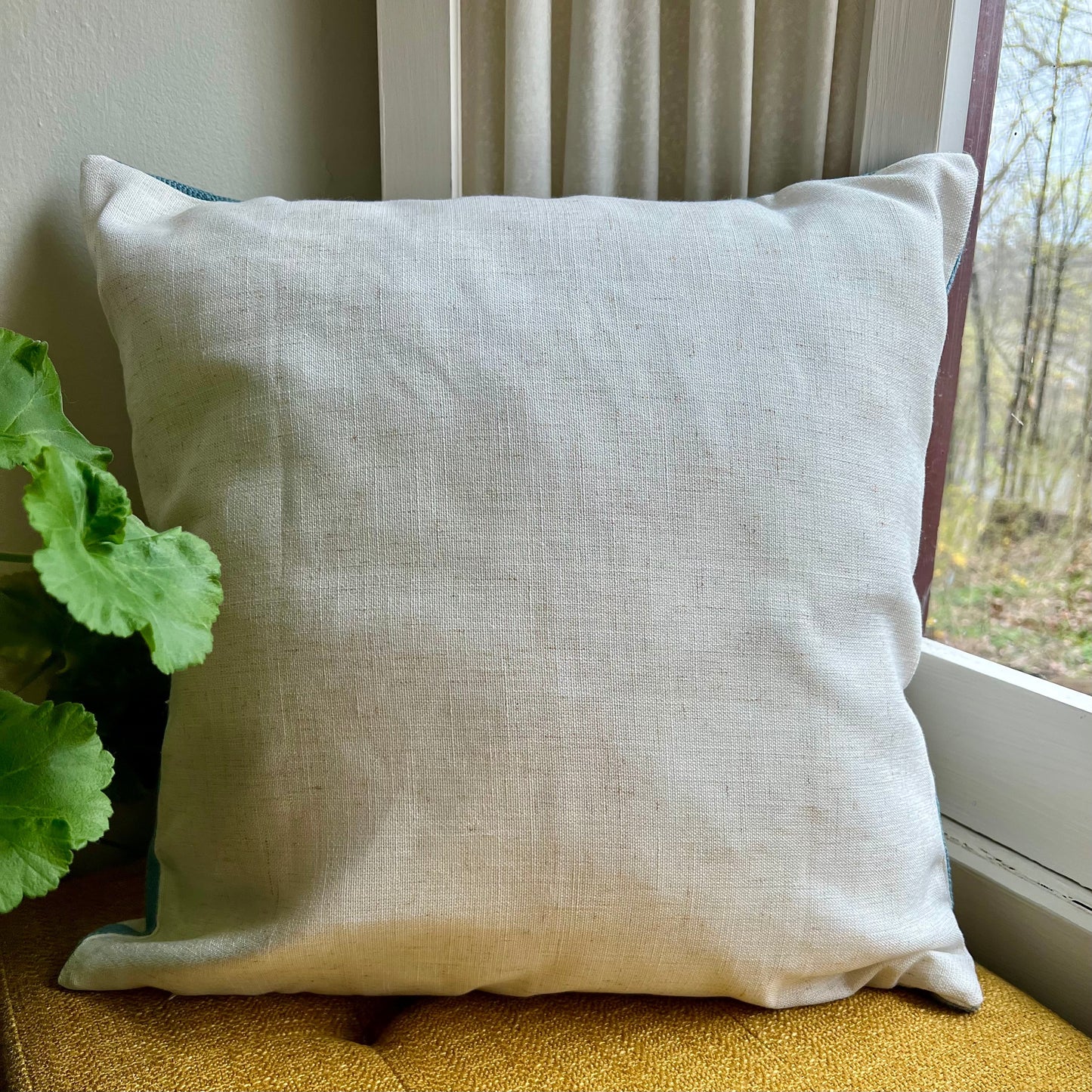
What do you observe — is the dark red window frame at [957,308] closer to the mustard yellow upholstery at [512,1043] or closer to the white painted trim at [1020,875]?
the white painted trim at [1020,875]

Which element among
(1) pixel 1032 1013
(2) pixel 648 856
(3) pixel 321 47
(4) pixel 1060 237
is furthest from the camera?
(3) pixel 321 47

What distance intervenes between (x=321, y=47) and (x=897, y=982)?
0.96 metres

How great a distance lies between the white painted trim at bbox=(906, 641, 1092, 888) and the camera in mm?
720

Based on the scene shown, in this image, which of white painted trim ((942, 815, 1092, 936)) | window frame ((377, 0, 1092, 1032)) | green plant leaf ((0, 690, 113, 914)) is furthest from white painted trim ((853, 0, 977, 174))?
green plant leaf ((0, 690, 113, 914))

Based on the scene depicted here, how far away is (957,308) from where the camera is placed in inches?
31.9

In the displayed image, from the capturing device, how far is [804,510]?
56 centimetres

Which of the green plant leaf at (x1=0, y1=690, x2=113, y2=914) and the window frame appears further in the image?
the window frame

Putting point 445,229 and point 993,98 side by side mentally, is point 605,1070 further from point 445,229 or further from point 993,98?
point 993,98

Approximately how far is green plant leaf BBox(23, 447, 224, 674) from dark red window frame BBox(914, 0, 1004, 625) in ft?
1.92

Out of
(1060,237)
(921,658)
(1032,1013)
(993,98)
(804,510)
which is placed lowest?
(1032,1013)

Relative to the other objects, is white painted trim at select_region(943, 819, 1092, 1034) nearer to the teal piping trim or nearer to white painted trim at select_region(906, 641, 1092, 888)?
white painted trim at select_region(906, 641, 1092, 888)

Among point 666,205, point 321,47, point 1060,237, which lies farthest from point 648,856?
point 321,47

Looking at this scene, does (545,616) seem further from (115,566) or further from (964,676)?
(964,676)

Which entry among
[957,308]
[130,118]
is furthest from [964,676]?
[130,118]
